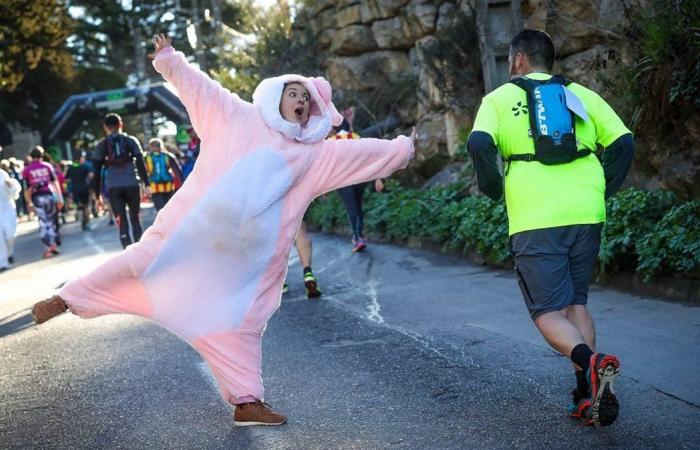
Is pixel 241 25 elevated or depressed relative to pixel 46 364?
elevated

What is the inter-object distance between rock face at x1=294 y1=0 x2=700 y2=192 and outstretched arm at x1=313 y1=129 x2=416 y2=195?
17.2 feet

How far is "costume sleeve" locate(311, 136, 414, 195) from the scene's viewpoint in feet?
18.4

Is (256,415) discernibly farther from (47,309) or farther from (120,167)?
(120,167)

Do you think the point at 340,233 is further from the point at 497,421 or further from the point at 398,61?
the point at 497,421

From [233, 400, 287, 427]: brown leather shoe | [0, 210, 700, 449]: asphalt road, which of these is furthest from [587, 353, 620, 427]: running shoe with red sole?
[233, 400, 287, 427]: brown leather shoe

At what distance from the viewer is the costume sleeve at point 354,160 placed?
5598 mm

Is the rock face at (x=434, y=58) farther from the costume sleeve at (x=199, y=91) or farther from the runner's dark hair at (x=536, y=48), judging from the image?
the costume sleeve at (x=199, y=91)

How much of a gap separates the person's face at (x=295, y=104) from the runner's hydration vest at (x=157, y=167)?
10.5m

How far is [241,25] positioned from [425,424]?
25995mm

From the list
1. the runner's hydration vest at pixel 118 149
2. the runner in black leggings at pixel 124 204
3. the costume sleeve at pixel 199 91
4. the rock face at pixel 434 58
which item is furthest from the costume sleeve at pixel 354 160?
the runner in black leggings at pixel 124 204

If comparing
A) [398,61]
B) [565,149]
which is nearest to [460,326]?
[565,149]

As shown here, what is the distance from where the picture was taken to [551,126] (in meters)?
4.92

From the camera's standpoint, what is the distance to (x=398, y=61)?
23.9 metres

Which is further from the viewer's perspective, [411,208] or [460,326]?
[411,208]
